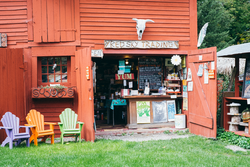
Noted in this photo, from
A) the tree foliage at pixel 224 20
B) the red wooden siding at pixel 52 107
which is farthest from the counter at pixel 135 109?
the tree foliage at pixel 224 20

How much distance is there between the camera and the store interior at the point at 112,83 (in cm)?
915

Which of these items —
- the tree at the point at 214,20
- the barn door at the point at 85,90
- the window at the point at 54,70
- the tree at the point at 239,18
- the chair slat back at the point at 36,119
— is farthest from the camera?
A: the tree at the point at 239,18

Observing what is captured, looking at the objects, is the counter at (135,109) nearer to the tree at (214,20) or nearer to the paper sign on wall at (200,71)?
the paper sign on wall at (200,71)

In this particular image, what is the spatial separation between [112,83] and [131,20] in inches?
112

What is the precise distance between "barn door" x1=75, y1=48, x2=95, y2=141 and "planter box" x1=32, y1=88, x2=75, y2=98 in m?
0.30

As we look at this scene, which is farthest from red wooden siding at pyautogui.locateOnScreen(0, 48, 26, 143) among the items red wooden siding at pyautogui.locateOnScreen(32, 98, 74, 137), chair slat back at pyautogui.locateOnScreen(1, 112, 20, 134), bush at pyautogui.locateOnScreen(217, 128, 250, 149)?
bush at pyautogui.locateOnScreen(217, 128, 250, 149)

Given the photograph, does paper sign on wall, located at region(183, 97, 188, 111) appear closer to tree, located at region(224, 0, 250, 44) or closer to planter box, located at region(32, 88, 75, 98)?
planter box, located at region(32, 88, 75, 98)

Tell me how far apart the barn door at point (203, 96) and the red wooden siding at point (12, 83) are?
5.21 metres

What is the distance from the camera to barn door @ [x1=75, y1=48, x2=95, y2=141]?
259 inches

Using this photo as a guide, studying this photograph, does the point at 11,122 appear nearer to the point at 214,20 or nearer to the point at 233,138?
the point at 233,138

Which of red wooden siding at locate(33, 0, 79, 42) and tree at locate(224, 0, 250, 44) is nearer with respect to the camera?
red wooden siding at locate(33, 0, 79, 42)

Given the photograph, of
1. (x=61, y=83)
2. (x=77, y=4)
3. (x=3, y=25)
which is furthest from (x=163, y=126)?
(x=3, y=25)

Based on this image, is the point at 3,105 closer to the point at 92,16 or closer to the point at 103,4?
the point at 92,16

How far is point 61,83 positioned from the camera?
312 inches
